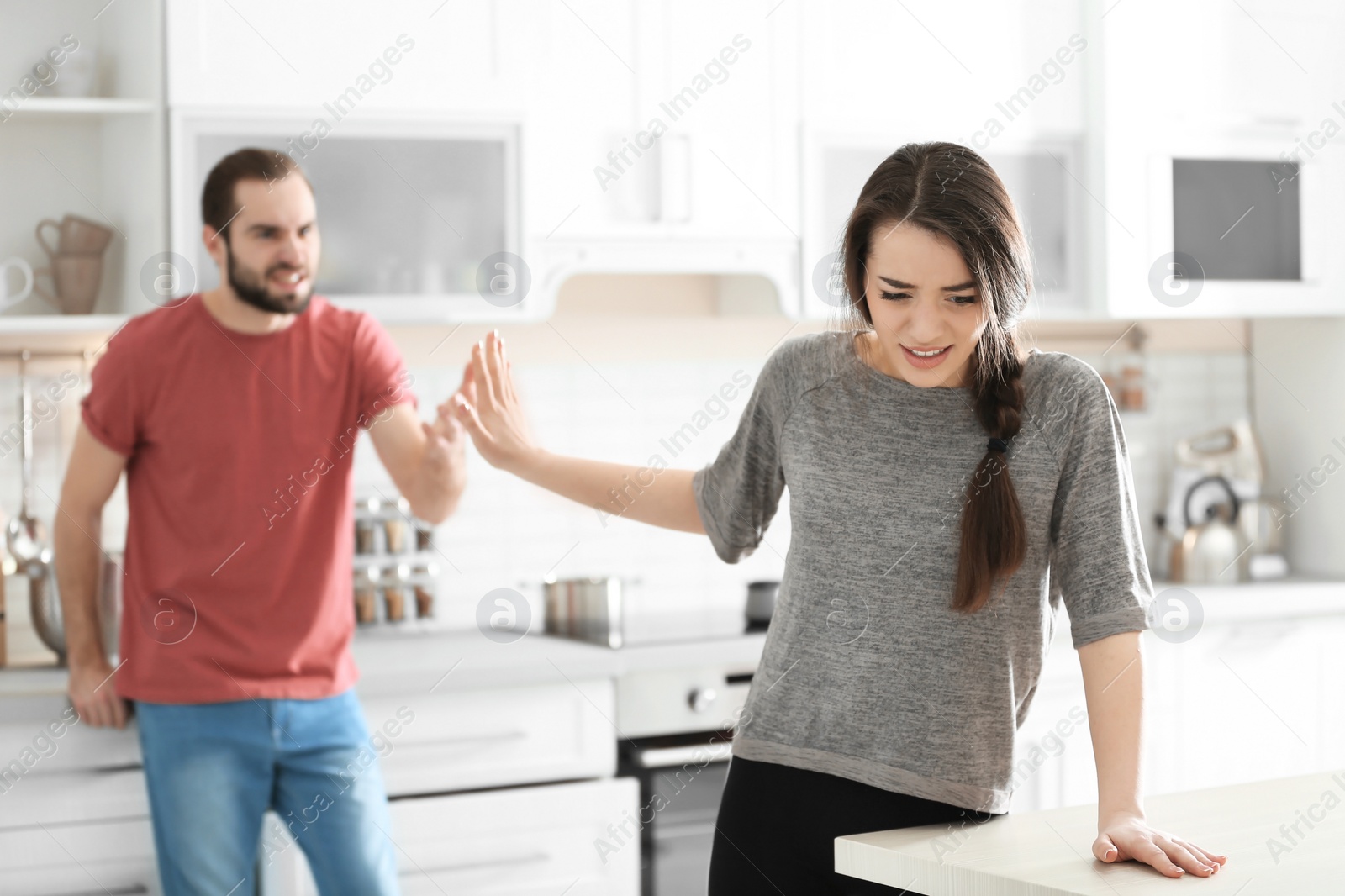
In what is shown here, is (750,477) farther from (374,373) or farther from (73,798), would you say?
(73,798)

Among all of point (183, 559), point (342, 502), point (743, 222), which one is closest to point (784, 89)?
point (743, 222)

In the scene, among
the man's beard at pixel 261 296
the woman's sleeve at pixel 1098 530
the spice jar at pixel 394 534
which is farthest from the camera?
the spice jar at pixel 394 534

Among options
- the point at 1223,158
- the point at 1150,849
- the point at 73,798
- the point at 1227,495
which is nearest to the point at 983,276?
the point at 1150,849

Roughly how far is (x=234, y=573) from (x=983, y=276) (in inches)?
47.3

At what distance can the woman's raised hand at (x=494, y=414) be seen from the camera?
5.08ft

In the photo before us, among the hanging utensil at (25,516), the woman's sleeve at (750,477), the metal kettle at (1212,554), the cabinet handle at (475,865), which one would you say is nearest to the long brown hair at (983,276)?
the woman's sleeve at (750,477)

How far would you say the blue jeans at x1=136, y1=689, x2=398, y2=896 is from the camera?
73.4 inches

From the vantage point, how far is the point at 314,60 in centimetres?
241

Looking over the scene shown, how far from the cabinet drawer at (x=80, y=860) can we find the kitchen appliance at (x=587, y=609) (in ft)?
2.73

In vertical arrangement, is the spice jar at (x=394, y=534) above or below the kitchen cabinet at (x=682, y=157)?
below

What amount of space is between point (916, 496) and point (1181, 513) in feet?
7.09

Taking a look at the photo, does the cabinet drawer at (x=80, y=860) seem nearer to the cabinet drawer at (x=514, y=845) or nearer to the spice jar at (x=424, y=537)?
the cabinet drawer at (x=514, y=845)

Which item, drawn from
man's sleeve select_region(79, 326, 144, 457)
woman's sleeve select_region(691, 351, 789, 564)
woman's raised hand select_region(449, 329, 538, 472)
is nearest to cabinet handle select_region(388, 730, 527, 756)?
man's sleeve select_region(79, 326, 144, 457)

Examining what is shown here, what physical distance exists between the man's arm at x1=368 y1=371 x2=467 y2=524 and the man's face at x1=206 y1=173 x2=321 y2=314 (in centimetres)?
23
